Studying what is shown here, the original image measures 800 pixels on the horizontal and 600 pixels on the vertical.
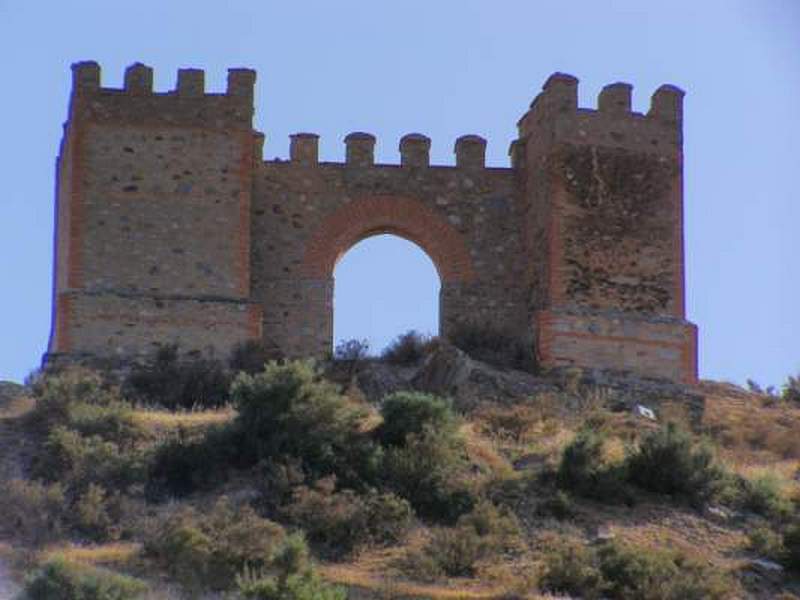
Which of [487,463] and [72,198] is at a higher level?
[72,198]

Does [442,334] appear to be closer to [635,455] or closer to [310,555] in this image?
[635,455]

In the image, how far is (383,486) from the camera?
27.2 metres

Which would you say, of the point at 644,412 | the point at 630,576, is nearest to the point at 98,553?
the point at 630,576

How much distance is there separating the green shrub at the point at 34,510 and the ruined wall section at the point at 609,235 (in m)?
10.6

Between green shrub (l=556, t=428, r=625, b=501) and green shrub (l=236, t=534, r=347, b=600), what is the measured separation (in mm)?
5068

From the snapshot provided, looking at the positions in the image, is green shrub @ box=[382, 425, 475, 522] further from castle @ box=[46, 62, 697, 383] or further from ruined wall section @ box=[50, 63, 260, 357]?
ruined wall section @ box=[50, 63, 260, 357]

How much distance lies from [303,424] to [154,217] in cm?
735

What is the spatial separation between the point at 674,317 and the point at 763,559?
9.34 meters

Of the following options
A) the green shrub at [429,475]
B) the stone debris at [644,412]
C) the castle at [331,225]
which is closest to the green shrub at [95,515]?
the green shrub at [429,475]

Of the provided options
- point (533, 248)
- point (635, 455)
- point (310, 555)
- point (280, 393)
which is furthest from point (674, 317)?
point (310, 555)

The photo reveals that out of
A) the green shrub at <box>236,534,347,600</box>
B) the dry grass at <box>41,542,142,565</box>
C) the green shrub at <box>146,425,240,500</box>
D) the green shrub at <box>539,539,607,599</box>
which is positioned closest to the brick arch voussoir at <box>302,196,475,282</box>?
the green shrub at <box>146,425,240,500</box>

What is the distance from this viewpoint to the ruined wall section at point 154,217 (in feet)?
110

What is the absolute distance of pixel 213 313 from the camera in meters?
33.8

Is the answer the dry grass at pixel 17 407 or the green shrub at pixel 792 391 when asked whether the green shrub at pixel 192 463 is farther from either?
the green shrub at pixel 792 391
